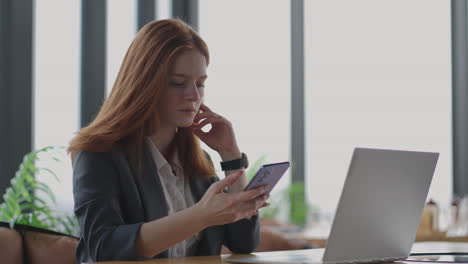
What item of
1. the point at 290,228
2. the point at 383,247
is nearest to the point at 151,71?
the point at 383,247

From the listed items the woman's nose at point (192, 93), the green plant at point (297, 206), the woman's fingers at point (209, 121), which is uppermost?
the woman's nose at point (192, 93)

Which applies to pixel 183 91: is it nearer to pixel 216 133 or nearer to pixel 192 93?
pixel 192 93

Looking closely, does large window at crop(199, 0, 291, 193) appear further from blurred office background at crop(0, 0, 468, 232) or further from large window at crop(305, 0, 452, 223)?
large window at crop(305, 0, 452, 223)

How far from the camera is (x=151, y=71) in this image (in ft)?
6.92

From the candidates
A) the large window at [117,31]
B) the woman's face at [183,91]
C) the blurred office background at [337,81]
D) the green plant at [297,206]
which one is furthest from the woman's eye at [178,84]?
the green plant at [297,206]

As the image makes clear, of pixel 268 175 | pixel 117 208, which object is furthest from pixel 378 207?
pixel 117 208

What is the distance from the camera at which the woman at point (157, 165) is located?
1772mm

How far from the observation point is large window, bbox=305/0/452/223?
6180mm

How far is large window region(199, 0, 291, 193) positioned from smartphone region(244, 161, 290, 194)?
4.00m

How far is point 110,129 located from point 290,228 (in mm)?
2770

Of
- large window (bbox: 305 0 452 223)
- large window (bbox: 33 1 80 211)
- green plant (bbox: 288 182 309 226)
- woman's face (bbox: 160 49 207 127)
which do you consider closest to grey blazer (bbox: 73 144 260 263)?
woman's face (bbox: 160 49 207 127)

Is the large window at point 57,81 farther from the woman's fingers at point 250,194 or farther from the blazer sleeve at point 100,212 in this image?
the woman's fingers at point 250,194

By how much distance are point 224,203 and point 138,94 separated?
0.59 metres

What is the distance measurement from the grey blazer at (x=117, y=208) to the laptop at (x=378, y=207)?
34cm
